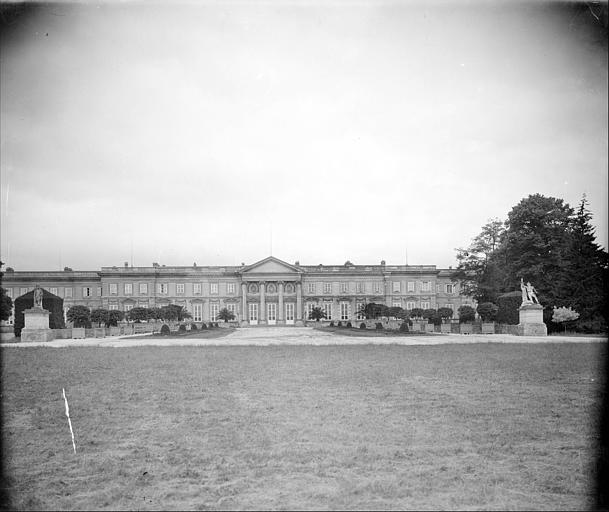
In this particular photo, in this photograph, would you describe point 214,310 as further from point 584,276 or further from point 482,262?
point 584,276

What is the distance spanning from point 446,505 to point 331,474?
3.32ft

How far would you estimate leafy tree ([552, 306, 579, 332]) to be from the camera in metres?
27.5

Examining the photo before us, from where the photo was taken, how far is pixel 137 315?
44.1 metres

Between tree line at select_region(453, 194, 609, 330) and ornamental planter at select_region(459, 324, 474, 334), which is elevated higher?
tree line at select_region(453, 194, 609, 330)

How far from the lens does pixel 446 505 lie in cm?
381

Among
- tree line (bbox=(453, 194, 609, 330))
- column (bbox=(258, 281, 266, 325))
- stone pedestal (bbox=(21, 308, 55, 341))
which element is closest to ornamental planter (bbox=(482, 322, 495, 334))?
tree line (bbox=(453, 194, 609, 330))

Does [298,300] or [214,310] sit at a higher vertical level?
[298,300]

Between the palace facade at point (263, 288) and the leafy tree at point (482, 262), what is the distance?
19.8 m

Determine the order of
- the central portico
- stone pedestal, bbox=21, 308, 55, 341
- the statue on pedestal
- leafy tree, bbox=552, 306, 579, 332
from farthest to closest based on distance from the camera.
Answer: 1. the central portico
2. leafy tree, bbox=552, 306, 579, 332
3. the statue on pedestal
4. stone pedestal, bbox=21, 308, 55, 341

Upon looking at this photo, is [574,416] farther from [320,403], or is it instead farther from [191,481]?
[191,481]

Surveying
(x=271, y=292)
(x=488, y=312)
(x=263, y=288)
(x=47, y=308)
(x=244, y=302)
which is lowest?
(x=488, y=312)

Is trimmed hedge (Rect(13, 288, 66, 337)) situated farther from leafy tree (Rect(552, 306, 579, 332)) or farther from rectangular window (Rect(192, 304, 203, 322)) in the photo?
rectangular window (Rect(192, 304, 203, 322))

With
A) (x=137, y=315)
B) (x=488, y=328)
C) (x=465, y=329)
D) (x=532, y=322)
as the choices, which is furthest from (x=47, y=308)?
(x=532, y=322)

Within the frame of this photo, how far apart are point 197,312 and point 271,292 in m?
9.42
